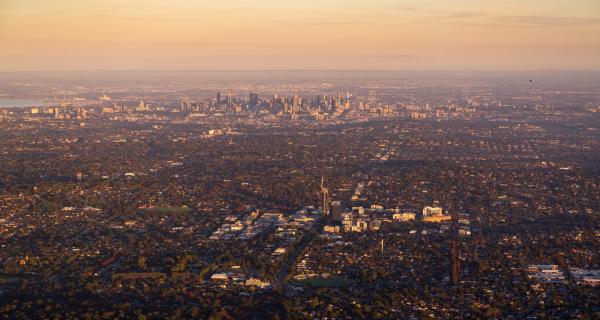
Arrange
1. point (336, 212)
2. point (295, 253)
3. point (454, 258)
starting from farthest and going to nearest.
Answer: point (336, 212)
point (295, 253)
point (454, 258)

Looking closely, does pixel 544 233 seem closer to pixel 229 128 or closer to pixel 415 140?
pixel 415 140

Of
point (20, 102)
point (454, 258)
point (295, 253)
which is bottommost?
point (20, 102)

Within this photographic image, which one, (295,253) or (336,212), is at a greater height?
(336,212)

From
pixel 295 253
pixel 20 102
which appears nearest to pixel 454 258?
pixel 295 253

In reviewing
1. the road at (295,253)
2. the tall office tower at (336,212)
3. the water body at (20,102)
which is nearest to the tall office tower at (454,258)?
the tall office tower at (336,212)

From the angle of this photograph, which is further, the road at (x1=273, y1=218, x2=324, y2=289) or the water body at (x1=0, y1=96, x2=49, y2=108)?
the water body at (x1=0, y1=96, x2=49, y2=108)

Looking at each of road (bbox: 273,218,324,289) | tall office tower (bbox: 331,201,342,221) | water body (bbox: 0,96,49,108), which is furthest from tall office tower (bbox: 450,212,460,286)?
water body (bbox: 0,96,49,108)

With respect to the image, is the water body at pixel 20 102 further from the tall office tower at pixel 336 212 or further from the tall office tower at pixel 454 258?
the tall office tower at pixel 454 258

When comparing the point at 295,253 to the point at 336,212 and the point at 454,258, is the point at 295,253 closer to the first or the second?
the point at 454,258

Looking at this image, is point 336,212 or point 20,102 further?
point 20,102

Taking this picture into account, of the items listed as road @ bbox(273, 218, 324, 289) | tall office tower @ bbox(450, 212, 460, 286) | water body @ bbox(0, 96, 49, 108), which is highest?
tall office tower @ bbox(450, 212, 460, 286)

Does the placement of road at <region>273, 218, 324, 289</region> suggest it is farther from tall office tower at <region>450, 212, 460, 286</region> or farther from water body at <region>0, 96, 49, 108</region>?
water body at <region>0, 96, 49, 108</region>
